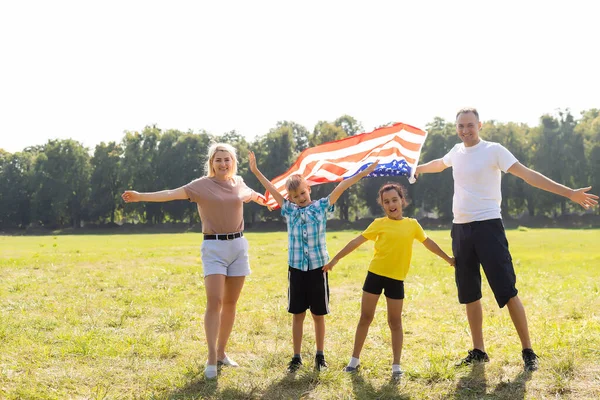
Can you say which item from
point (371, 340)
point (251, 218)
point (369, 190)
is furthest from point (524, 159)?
point (371, 340)

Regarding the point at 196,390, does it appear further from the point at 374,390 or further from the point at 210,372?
the point at 374,390

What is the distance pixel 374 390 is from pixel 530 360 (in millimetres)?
1780

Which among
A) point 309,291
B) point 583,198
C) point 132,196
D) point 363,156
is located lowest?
point 309,291

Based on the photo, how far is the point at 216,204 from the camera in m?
5.98

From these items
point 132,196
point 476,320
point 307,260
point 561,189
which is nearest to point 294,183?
point 307,260

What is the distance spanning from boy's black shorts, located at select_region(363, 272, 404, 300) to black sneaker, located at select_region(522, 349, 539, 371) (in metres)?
1.47

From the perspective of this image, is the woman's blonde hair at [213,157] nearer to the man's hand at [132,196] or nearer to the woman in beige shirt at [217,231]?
the woman in beige shirt at [217,231]

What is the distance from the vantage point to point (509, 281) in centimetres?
583

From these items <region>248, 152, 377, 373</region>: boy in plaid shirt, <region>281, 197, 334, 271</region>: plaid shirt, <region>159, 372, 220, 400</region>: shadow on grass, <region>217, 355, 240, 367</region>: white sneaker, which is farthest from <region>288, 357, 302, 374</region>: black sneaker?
<region>281, 197, 334, 271</region>: plaid shirt

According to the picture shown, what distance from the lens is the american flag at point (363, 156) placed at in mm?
6996

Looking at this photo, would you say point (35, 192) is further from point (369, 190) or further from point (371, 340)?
point (371, 340)

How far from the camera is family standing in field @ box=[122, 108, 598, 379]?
19.1ft

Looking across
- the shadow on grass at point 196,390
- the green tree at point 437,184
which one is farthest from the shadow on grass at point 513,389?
the green tree at point 437,184

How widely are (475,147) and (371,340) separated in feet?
9.86
